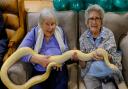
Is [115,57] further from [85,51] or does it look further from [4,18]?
[4,18]

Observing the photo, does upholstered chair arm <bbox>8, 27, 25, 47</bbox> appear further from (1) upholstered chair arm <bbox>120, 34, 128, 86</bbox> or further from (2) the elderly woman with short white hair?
(1) upholstered chair arm <bbox>120, 34, 128, 86</bbox>

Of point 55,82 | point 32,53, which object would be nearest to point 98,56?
point 55,82

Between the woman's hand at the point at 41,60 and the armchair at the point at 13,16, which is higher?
the armchair at the point at 13,16

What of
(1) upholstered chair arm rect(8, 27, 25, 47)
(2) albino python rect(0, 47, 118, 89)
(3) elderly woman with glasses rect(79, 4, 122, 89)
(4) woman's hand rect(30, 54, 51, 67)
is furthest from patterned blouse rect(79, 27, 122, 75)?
(1) upholstered chair arm rect(8, 27, 25, 47)

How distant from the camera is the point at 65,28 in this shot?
2.78 m

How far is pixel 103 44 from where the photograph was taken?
8.19 ft

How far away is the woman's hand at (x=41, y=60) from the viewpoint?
2396 millimetres

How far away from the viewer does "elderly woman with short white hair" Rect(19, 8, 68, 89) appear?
95.7 inches

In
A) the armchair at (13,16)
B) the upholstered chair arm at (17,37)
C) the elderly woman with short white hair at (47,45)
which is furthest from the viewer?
the armchair at (13,16)

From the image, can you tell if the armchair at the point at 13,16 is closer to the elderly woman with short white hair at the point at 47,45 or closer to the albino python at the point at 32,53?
the elderly woman with short white hair at the point at 47,45

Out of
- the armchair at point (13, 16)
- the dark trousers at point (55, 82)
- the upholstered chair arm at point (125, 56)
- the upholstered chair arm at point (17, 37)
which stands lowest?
the dark trousers at point (55, 82)

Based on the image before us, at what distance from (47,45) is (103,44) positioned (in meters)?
0.49

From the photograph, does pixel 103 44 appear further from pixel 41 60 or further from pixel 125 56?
pixel 41 60

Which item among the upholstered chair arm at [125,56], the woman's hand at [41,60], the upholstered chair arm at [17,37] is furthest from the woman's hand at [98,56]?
the upholstered chair arm at [17,37]
